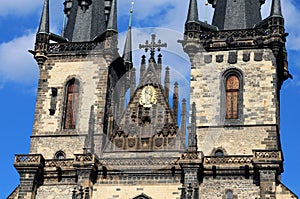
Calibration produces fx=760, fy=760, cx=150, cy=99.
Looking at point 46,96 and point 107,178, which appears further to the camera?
point 46,96

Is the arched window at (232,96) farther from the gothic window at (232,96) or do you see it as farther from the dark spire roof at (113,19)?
the dark spire roof at (113,19)

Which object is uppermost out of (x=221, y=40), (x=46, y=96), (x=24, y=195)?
(x=221, y=40)

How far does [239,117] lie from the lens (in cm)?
3578

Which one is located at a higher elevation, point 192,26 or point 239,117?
point 192,26

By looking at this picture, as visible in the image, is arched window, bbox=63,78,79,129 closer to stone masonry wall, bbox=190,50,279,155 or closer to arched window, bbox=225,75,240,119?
stone masonry wall, bbox=190,50,279,155

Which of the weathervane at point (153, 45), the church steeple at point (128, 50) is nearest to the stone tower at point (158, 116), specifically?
the weathervane at point (153, 45)

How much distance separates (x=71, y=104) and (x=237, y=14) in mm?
9540

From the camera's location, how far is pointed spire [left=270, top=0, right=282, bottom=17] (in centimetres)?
3712

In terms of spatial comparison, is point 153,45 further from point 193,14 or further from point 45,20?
point 45,20

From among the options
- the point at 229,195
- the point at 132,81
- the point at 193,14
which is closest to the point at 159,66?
the point at 132,81

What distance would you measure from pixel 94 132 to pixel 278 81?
31.6 feet

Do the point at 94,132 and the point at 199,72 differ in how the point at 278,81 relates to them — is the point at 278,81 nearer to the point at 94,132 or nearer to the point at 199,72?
the point at 199,72

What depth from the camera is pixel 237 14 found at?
38500 mm

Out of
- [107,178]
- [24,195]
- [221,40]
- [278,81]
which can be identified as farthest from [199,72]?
[24,195]
